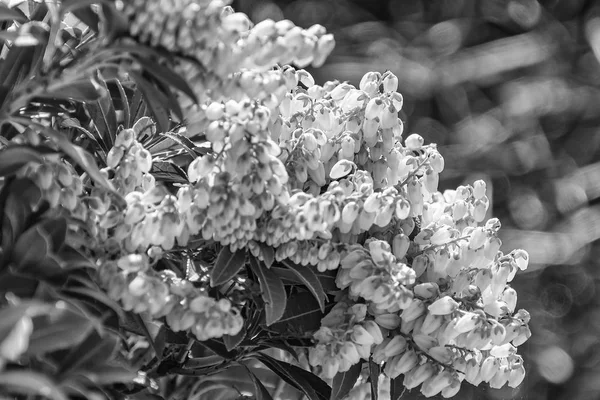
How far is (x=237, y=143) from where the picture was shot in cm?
55

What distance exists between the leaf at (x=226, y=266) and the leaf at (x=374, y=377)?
0.46 feet

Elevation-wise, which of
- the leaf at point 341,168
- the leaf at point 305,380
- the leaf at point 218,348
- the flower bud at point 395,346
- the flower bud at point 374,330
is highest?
the leaf at point 341,168

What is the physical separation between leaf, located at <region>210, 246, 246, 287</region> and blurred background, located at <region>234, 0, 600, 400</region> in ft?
6.72

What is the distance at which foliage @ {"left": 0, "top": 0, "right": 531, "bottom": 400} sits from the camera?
50 centimetres

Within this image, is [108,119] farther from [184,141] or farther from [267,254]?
[267,254]

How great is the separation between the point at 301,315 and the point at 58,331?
0.79ft

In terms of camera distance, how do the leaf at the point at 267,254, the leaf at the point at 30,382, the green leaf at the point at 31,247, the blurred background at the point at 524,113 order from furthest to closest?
the blurred background at the point at 524,113
the leaf at the point at 267,254
the green leaf at the point at 31,247
the leaf at the point at 30,382

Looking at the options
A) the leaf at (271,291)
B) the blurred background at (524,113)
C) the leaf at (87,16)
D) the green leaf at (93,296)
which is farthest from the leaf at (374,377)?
the blurred background at (524,113)

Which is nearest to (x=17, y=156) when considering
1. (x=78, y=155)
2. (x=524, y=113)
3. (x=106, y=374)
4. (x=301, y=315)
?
(x=78, y=155)

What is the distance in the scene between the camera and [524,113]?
9.45ft

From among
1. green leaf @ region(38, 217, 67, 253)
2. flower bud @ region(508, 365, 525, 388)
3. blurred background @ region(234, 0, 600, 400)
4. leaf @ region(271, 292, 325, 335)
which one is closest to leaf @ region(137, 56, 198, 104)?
green leaf @ region(38, 217, 67, 253)

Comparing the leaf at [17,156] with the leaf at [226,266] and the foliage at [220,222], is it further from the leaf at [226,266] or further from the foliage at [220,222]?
the leaf at [226,266]

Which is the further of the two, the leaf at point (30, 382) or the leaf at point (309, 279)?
the leaf at point (309, 279)

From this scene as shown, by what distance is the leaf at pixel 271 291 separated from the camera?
58cm
